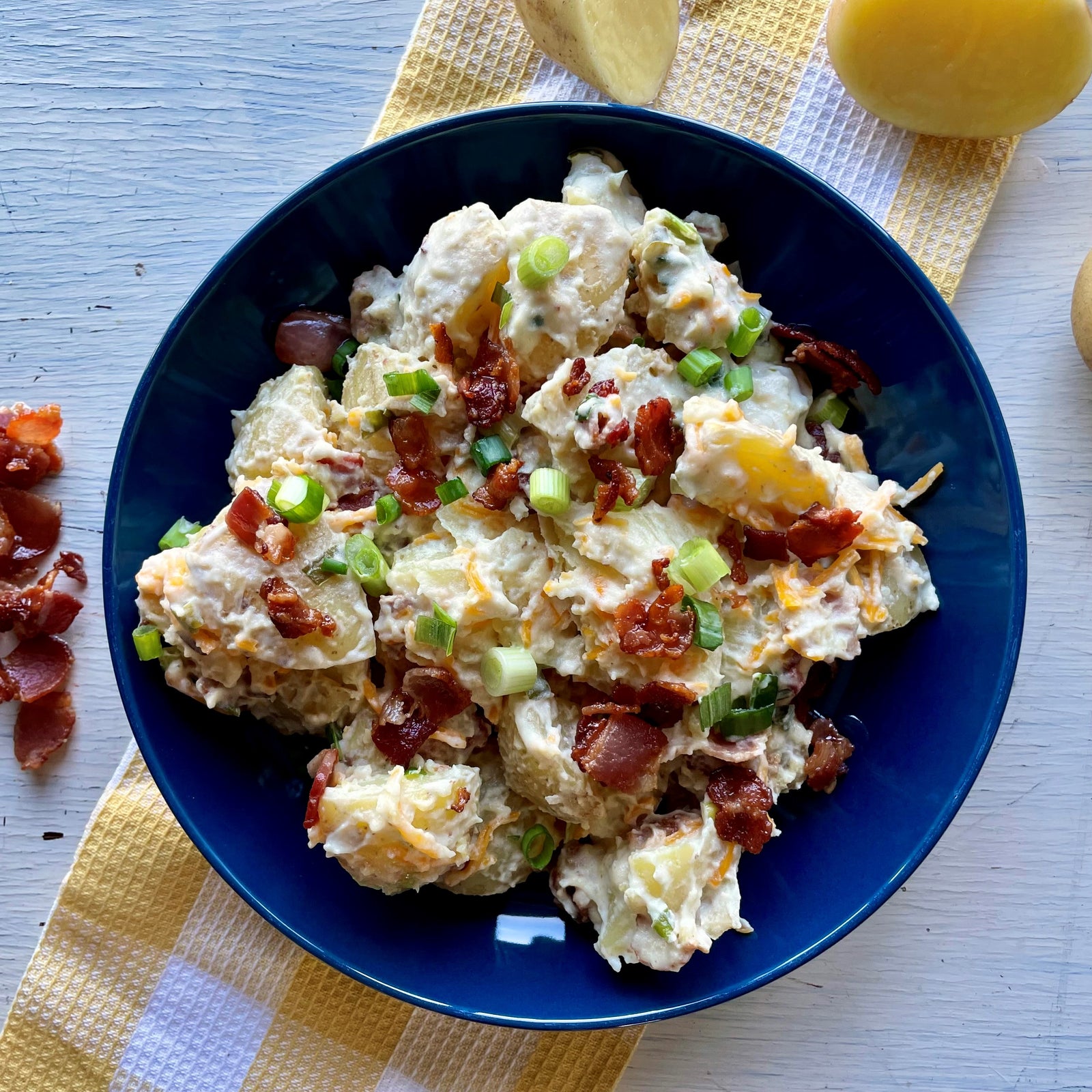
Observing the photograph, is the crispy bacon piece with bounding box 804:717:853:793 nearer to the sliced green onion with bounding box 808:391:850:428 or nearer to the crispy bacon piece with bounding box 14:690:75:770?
the sliced green onion with bounding box 808:391:850:428

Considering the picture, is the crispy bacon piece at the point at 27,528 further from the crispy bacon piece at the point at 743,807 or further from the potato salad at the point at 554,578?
the crispy bacon piece at the point at 743,807

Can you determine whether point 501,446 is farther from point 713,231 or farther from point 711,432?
point 713,231

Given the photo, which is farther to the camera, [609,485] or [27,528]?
[27,528]

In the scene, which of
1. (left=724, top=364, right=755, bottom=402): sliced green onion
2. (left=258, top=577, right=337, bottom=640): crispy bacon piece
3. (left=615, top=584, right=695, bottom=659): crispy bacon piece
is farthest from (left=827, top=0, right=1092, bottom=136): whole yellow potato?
(left=258, top=577, right=337, bottom=640): crispy bacon piece

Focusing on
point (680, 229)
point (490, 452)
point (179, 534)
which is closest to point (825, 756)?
point (490, 452)

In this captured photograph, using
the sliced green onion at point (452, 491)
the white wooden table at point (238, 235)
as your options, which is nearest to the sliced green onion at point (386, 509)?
the sliced green onion at point (452, 491)

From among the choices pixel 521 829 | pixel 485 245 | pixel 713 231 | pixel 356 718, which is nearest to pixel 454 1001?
pixel 521 829

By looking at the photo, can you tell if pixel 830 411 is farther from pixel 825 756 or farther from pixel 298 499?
pixel 298 499
